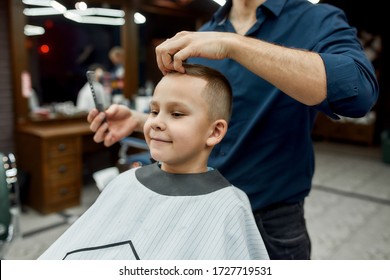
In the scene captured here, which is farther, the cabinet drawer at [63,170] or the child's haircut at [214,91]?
the cabinet drawer at [63,170]

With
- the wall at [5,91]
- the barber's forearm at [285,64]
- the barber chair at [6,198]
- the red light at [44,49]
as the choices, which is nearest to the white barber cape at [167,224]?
the barber's forearm at [285,64]

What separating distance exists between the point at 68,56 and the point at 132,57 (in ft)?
2.40

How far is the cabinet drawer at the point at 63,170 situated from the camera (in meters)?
3.37

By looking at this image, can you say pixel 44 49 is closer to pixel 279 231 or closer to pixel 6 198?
pixel 6 198

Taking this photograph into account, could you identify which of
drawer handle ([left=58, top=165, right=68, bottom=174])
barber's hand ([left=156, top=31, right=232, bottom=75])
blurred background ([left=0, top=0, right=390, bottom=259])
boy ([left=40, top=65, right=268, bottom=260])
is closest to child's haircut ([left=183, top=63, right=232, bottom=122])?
boy ([left=40, top=65, right=268, bottom=260])

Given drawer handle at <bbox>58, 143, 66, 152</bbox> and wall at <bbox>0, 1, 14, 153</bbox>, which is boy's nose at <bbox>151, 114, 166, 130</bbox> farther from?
wall at <bbox>0, 1, 14, 153</bbox>

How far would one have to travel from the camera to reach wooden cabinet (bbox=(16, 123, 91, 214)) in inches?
130

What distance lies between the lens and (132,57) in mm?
4348

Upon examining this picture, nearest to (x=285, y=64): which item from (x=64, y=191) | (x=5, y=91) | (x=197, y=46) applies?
(x=197, y=46)

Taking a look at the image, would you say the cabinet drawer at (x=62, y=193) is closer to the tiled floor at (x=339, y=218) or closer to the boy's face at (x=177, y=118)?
the tiled floor at (x=339, y=218)

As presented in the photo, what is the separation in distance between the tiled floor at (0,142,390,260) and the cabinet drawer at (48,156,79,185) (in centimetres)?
31

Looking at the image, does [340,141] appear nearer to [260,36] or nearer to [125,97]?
[125,97]

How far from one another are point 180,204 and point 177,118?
0.72 ft

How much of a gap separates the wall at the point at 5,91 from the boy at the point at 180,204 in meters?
2.92
